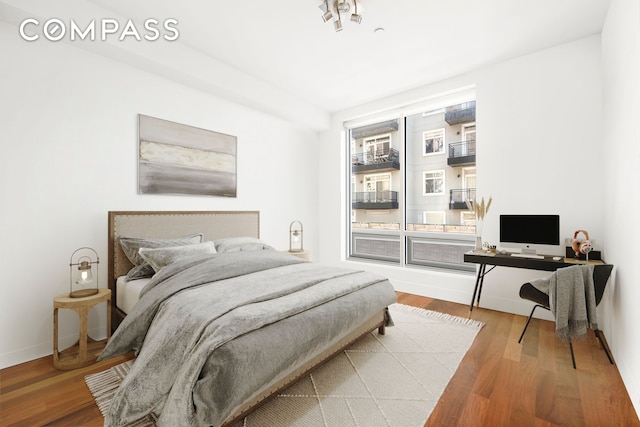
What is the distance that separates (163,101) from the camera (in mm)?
3154

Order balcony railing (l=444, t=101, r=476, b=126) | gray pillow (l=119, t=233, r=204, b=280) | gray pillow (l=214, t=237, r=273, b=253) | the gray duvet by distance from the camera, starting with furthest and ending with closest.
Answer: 1. balcony railing (l=444, t=101, r=476, b=126)
2. gray pillow (l=214, t=237, r=273, b=253)
3. gray pillow (l=119, t=233, r=204, b=280)
4. the gray duvet

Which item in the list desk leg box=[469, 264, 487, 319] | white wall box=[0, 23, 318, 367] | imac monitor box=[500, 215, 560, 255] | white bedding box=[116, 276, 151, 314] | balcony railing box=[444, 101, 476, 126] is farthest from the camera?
balcony railing box=[444, 101, 476, 126]

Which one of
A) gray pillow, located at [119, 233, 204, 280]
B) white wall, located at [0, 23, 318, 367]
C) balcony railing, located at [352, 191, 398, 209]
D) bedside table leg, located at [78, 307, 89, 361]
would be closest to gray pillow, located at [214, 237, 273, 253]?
gray pillow, located at [119, 233, 204, 280]

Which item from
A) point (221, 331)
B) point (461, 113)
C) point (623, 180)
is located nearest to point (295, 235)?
point (461, 113)

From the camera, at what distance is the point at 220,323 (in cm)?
150

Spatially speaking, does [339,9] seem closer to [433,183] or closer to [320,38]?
[320,38]

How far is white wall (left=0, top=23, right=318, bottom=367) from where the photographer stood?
2.27 metres

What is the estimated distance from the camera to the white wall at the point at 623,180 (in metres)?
1.76

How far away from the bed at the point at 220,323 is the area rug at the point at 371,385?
0.46 feet

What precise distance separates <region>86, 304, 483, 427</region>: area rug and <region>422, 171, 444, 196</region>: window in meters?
2.00

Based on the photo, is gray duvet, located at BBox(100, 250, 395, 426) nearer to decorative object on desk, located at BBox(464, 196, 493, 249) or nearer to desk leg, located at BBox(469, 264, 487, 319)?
desk leg, located at BBox(469, 264, 487, 319)

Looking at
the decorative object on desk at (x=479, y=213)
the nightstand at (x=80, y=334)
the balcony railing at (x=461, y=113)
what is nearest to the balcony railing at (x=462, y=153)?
the balcony railing at (x=461, y=113)

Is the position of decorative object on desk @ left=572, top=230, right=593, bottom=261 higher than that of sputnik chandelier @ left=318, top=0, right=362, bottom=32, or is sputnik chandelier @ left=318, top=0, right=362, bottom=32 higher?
sputnik chandelier @ left=318, top=0, right=362, bottom=32

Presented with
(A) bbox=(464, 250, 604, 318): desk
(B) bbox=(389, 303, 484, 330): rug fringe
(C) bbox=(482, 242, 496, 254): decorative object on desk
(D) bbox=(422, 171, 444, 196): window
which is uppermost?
(D) bbox=(422, 171, 444, 196): window
